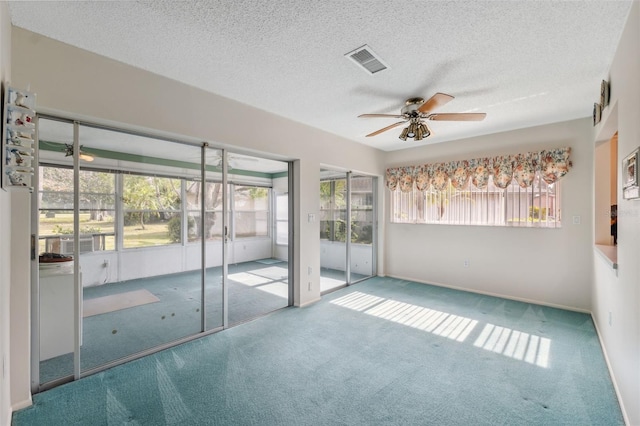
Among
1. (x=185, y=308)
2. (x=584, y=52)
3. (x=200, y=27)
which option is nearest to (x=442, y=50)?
(x=584, y=52)

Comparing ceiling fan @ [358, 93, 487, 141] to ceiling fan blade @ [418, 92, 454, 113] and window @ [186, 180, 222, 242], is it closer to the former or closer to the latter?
ceiling fan blade @ [418, 92, 454, 113]

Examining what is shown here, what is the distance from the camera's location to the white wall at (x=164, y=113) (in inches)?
82.4

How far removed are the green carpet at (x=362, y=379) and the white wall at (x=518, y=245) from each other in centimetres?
61

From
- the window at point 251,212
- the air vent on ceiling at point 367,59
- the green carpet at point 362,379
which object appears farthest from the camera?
the window at point 251,212

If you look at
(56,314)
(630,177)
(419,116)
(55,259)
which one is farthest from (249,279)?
(630,177)

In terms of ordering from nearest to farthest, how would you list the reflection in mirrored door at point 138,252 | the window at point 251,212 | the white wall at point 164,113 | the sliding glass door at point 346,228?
the white wall at point 164,113
the reflection in mirrored door at point 138,252
the sliding glass door at point 346,228
the window at point 251,212

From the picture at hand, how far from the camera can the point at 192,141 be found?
3098 millimetres

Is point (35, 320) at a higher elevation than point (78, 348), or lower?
higher

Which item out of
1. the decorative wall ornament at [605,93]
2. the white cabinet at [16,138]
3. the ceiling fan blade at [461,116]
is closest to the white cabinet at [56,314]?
the white cabinet at [16,138]

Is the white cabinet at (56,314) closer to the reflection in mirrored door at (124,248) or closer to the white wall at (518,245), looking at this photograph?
the reflection in mirrored door at (124,248)

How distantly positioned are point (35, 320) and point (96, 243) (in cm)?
76

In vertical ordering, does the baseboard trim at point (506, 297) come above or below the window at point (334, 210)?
below

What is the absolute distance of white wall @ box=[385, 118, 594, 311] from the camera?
3.90 m

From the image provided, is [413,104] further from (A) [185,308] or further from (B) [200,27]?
(A) [185,308]
